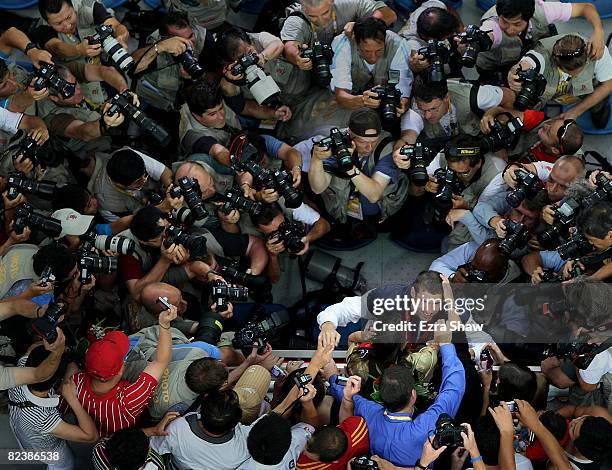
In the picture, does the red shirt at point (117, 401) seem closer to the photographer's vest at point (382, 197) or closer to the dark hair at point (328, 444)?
the dark hair at point (328, 444)

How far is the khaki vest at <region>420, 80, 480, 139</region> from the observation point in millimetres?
4047

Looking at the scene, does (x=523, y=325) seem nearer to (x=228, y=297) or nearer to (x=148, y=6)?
(x=228, y=297)

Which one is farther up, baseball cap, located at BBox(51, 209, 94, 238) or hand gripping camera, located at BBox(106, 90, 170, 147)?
hand gripping camera, located at BBox(106, 90, 170, 147)

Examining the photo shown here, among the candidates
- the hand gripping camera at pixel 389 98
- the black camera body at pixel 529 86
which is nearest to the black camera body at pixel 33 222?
the hand gripping camera at pixel 389 98

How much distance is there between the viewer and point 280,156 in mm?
4109

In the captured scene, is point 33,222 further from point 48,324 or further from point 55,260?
point 48,324

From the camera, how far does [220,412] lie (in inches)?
113

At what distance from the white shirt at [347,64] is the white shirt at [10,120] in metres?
1.68

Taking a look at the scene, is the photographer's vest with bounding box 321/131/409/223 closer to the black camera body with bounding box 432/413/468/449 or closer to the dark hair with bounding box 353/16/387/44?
the dark hair with bounding box 353/16/387/44

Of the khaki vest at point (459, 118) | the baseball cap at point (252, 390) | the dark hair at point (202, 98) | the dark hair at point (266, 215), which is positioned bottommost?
the baseball cap at point (252, 390)

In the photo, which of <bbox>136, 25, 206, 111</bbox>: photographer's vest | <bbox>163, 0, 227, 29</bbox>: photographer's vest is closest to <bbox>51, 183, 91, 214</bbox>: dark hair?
<bbox>136, 25, 206, 111</bbox>: photographer's vest

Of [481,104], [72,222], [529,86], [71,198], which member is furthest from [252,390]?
[529,86]

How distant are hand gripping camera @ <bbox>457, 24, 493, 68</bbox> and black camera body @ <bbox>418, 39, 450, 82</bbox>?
94 mm

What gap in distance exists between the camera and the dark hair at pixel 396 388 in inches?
116
